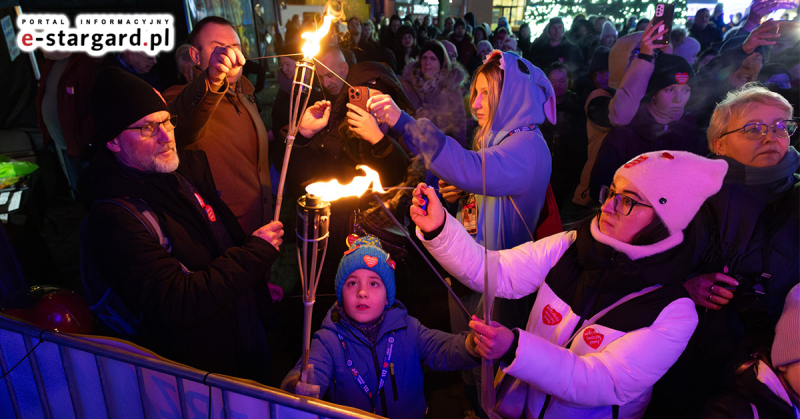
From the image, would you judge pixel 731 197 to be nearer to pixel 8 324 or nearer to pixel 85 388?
pixel 85 388

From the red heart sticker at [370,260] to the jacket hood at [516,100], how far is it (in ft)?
3.08

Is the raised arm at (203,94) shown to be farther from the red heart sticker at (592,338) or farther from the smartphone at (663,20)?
the smartphone at (663,20)

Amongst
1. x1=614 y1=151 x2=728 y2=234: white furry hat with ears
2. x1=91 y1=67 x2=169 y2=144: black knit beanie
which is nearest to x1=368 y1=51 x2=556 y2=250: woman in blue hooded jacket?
x1=614 y1=151 x2=728 y2=234: white furry hat with ears

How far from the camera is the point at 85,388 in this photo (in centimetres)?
172

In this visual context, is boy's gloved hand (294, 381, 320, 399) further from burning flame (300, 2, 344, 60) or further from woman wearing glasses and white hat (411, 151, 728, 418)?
burning flame (300, 2, 344, 60)

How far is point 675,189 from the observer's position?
5.35 feet

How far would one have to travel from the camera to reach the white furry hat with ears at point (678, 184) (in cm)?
163

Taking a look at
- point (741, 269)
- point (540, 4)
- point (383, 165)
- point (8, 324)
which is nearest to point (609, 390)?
point (741, 269)

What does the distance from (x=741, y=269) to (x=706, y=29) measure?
10.3m

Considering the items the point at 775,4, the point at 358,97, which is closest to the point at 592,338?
the point at 358,97

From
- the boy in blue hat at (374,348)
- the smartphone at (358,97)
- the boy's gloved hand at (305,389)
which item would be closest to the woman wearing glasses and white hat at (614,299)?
the boy in blue hat at (374,348)

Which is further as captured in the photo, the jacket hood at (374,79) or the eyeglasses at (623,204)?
the jacket hood at (374,79)

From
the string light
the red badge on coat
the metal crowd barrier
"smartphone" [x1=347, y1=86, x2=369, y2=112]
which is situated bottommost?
the metal crowd barrier

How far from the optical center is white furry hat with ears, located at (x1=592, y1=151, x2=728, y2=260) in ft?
5.34
